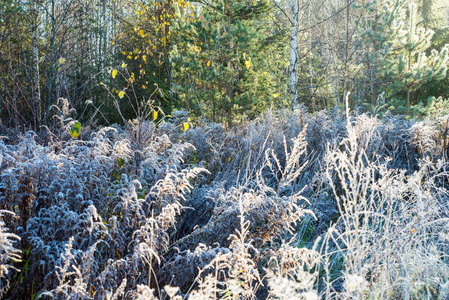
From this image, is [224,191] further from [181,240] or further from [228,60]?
[228,60]

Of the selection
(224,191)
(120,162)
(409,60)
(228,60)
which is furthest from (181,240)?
(409,60)

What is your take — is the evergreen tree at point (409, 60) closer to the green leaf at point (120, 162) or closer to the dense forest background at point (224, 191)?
the dense forest background at point (224, 191)

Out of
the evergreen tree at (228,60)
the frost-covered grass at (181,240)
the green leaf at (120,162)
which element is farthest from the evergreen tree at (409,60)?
the green leaf at (120,162)

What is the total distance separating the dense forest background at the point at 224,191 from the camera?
1.65m

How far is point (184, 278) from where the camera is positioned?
1901 millimetres

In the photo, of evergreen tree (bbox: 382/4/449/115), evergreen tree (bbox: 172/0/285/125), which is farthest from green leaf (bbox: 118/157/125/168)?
evergreen tree (bbox: 382/4/449/115)

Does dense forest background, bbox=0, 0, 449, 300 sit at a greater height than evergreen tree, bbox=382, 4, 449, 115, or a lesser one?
lesser

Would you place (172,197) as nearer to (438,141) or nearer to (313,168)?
(313,168)

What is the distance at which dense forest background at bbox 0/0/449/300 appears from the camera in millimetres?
1648

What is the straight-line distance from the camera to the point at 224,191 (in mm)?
2783

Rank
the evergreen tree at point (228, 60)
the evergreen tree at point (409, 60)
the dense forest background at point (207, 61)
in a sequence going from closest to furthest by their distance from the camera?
the dense forest background at point (207, 61) < the evergreen tree at point (228, 60) < the evergreen tree at point (409, 60)

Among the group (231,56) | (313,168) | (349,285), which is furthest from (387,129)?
(231,56)

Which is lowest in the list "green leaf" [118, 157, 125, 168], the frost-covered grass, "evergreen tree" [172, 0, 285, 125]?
the frost-covered grass

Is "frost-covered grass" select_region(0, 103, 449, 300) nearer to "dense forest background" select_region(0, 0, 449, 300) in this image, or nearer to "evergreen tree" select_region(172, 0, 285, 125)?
"dense forest background" select_region(0, 0, 449, 300)
